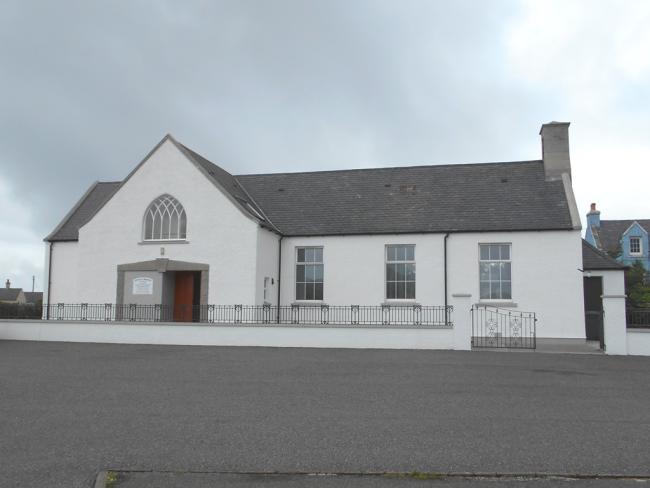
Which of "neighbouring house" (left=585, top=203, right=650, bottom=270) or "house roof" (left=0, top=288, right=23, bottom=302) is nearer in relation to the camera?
"neighbouring house" (left=585, top=203, right=650, bottom=270)

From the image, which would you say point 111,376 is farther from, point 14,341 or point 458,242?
point 458,242

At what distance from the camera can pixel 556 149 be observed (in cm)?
2592

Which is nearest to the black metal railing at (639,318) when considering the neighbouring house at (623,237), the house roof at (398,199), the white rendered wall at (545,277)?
the white rendered wall at (545,277)

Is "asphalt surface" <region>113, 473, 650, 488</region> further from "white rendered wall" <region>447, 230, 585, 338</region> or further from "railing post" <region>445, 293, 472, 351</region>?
"white rendered wall" <region>447, 230, 585, 338</region>

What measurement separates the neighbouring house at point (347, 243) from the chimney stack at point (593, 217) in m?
36.3

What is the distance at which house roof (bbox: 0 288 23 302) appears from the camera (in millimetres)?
100000

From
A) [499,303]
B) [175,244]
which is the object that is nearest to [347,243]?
[499,303]

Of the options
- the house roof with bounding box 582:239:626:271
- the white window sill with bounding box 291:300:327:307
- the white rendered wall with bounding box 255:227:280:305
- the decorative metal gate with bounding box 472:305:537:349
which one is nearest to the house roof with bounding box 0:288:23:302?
the white rendered wall with bounding box 255:227:280:305

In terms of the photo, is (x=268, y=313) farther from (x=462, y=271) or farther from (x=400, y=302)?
(x=462, y=271)

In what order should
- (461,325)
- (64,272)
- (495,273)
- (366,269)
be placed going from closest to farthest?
(461,325) → (495,273) → (366,269) → (64,272)

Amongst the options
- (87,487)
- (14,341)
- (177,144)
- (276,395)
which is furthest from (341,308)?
(87,487)

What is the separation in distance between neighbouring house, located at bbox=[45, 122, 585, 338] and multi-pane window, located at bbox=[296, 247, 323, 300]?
45 mm

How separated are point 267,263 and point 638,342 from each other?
13.1 metres

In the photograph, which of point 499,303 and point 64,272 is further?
point 64,272
